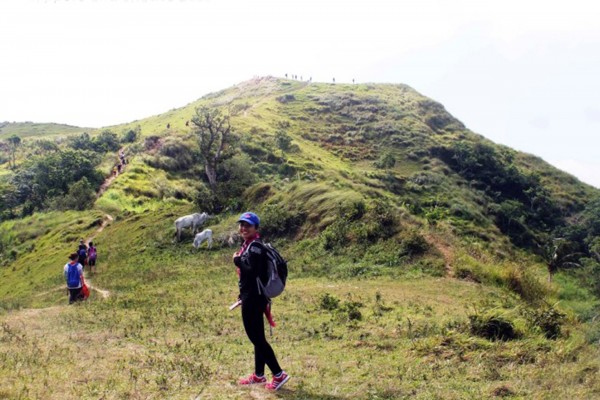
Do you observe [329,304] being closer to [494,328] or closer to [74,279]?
[494,328]

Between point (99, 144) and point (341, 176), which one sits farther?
point (99, 144)

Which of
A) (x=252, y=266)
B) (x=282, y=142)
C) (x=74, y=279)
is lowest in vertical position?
(x=74, y=279)

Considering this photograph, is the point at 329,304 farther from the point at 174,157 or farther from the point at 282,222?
the point at 174,157

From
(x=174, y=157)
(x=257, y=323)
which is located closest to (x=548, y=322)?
(x=257, y=323)

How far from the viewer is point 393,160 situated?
364 feet

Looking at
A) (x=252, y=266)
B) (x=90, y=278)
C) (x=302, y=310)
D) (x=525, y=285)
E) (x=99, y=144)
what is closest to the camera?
(x=252, y=266)

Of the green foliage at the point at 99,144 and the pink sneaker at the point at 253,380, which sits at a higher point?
the green foliage at the point at 99,144

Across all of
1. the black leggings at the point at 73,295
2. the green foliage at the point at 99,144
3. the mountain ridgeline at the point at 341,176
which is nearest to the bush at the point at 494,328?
the mountain ridgeline at the point at 341,176

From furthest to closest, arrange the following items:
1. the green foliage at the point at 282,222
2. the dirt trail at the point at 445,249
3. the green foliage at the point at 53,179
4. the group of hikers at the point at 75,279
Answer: the green foliage at the point at 53,179, the green foliage at the point at 282,222, the dirt trail at the point at 445,249, the group of hikers at the point at 75,279

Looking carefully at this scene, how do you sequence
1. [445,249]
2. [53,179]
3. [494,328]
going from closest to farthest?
[494,328], [445,249], [53,179]

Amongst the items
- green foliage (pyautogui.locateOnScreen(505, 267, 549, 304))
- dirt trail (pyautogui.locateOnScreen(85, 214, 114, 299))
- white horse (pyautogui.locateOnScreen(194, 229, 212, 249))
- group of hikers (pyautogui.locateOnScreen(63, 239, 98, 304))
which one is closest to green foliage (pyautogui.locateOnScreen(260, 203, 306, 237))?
white horse (pyautogui.locateOnScreen(194, 229, 212, 249))

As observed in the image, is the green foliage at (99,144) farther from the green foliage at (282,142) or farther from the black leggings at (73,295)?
the black leggings at (73,295)

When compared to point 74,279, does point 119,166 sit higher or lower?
higher

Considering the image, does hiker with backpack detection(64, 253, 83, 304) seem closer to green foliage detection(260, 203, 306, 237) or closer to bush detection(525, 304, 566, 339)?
green foliage detection(260, 203, 306, 237)
